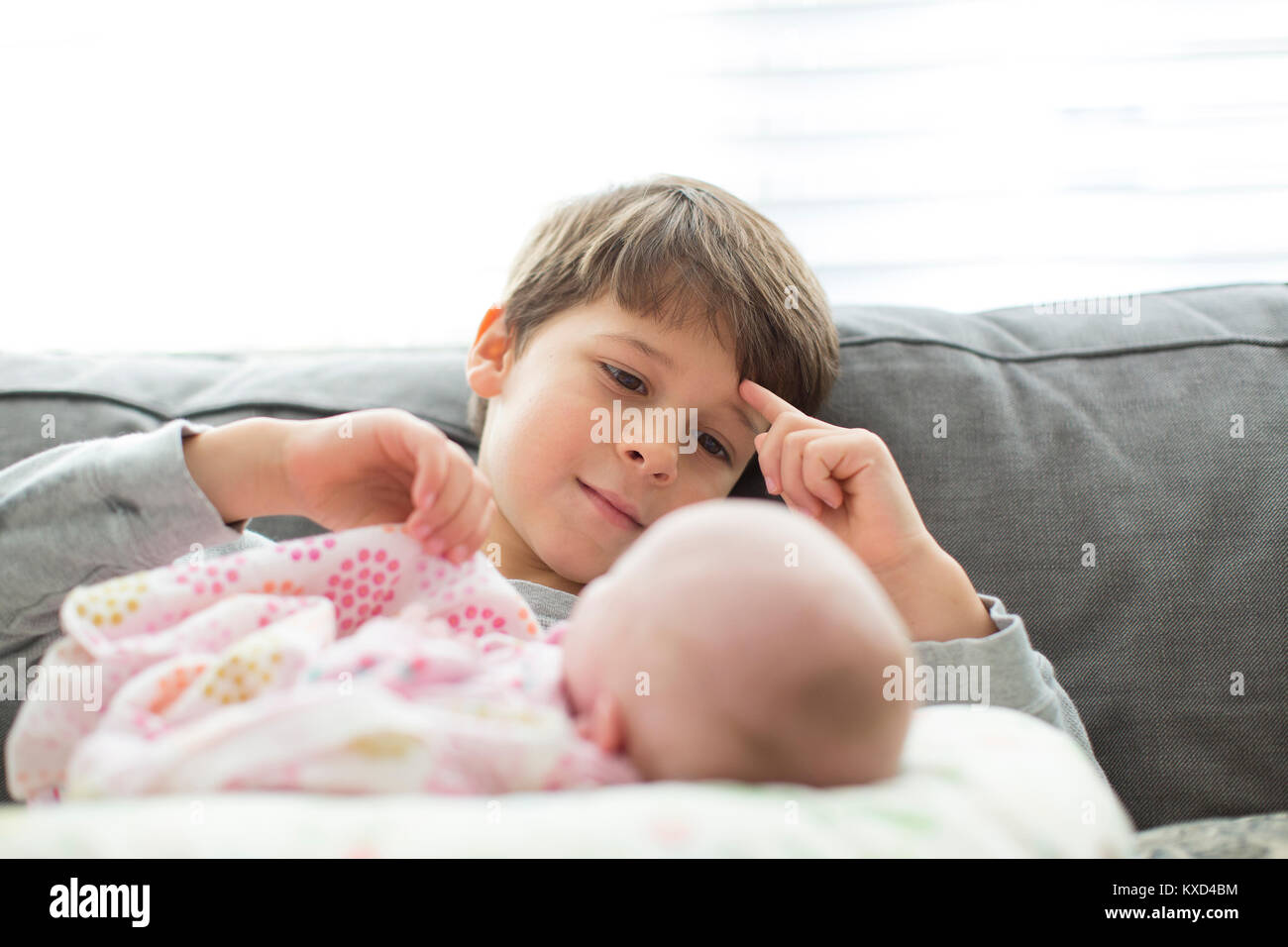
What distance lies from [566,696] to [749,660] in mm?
168

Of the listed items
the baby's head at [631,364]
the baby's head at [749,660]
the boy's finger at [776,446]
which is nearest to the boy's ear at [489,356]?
the baby's head at [631,364]

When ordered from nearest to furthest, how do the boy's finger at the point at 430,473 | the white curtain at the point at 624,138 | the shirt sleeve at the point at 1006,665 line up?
the boy's finger at the point at 430,473
the shirt sleeve at the point at 1006,665
the white curtain at the point at 624,138

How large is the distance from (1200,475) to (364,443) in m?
1.01

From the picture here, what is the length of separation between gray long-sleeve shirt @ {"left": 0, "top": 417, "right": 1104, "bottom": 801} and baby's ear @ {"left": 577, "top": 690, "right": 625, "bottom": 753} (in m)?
0.46

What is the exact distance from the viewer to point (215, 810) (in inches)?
21.9

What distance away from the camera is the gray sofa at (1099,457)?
1.14 meters

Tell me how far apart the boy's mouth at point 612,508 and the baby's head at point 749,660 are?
0.52 meters

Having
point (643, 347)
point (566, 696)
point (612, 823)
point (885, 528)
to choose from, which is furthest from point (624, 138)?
point (612, 823)

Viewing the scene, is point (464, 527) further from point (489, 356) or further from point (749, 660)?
point (489, 356)

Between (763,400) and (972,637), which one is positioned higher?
(763,400)

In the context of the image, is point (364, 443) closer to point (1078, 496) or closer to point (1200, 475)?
point (1078, 496)

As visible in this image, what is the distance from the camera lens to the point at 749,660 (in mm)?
618

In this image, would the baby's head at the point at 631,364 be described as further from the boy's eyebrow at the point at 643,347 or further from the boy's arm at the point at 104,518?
the boy's arm at the point at 104,518
